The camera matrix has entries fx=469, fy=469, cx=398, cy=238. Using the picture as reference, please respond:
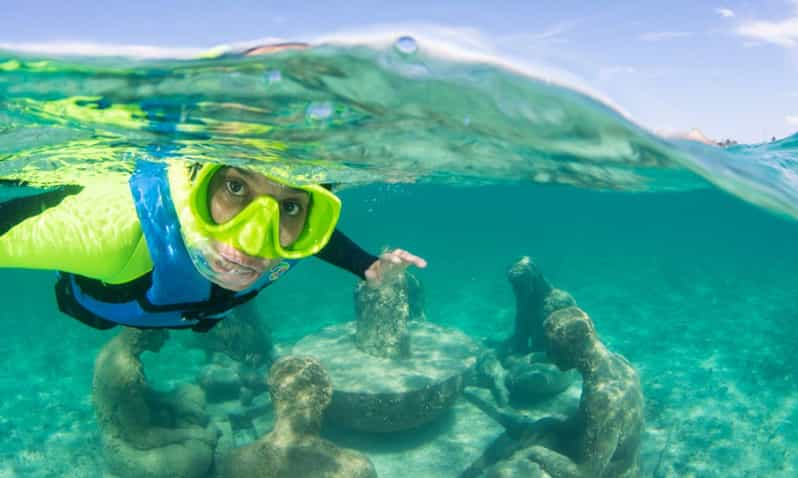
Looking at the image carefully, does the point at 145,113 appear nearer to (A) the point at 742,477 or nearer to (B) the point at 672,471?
(B) the point at 672,471

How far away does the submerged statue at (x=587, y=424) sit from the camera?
802cm

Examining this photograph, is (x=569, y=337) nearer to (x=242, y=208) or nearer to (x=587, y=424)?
(x=587, y=424)

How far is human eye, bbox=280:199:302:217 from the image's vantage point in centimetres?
439

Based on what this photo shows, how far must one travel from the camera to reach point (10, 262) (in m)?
3.44

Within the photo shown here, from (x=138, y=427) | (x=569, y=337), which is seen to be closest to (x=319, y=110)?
(x=569, y=337)

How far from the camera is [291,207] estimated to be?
4418mm

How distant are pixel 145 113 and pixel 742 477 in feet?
45.4

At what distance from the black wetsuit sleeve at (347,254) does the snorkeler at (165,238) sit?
171 cm

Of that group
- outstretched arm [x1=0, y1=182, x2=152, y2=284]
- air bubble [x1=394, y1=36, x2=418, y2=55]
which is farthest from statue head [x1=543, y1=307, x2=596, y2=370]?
outstretched arm [x1=0, y1=182, x2=152, y2=284]

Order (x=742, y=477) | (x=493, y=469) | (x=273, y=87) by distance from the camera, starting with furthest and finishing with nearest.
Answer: (x=742, y=477)
(x=493, y=469)
(x=273, y=87)

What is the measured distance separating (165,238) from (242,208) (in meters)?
0.76

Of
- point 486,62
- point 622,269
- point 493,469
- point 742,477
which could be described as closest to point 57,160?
point 486,62

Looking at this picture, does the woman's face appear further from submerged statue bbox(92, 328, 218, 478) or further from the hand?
submerged statue bbox(92, 328, 218, 478)

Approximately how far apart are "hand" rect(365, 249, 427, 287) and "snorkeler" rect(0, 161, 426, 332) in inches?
64.3
